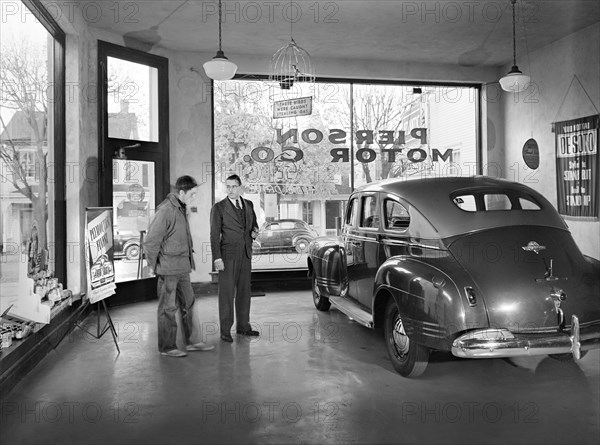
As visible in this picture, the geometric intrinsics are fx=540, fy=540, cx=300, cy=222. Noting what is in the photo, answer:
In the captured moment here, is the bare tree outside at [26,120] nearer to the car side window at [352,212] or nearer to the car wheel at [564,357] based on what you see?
the car side window at [352,212]

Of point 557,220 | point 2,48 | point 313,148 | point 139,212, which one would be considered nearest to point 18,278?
point 2,48

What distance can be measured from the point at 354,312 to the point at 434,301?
152cm

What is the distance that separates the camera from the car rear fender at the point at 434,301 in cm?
380

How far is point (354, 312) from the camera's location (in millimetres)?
5348

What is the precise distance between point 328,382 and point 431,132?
672cm

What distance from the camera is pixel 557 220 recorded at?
15.2ft

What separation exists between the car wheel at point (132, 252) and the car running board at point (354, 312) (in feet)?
11.1

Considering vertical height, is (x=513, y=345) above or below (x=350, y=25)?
below

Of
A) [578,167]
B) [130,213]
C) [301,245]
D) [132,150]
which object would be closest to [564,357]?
[578,167]

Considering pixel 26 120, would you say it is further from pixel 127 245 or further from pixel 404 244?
pixel 404 244

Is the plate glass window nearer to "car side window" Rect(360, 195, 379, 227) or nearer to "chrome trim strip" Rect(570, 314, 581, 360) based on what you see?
"car side window" Rect(360, 195, 379, 227)

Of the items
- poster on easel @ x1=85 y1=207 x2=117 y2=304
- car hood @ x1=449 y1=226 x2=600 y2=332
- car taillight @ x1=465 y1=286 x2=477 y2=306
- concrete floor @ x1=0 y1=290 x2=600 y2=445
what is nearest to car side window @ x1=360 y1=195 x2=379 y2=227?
concrete floor @ x1=0 y1=290 x2=600 y2=445

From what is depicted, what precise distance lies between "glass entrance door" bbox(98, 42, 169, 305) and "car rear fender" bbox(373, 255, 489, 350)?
479 cm

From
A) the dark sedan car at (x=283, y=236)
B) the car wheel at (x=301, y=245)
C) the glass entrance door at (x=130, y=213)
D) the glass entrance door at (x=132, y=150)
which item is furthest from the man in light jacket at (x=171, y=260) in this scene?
the car wheel at (x=301, y=245)
